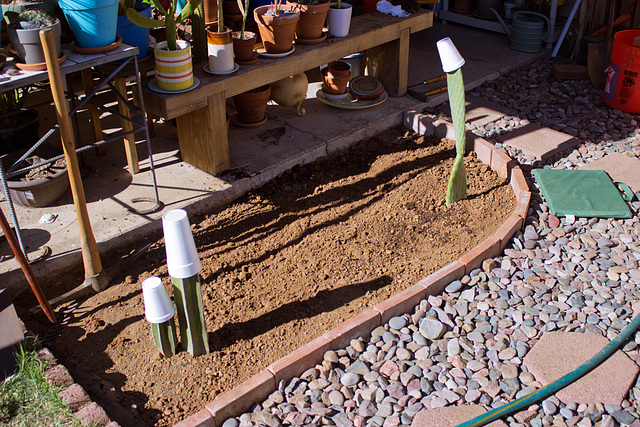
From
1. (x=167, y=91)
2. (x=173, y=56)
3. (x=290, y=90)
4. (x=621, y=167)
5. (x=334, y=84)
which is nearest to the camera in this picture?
(x=173, y=56)

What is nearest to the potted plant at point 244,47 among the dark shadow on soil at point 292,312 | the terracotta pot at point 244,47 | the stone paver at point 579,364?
the terracotta pot at point 244,47

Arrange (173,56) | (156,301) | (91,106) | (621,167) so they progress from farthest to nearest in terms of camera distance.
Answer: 1. (621,167)
2. (91,106)
3. (173,56)
4. (156,301)

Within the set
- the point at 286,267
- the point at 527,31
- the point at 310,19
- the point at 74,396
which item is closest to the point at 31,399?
the point at 74,396

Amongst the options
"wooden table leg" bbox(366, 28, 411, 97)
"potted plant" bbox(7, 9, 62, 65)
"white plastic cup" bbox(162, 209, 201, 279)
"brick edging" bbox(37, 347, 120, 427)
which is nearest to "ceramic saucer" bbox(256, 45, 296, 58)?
"wooden table leg" bbox(366, 28, 411, 97)

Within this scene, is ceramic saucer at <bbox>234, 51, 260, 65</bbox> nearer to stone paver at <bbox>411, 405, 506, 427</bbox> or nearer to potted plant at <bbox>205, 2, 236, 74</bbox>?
potted plant at <bbox>205, 2, 236, 74</bbox>

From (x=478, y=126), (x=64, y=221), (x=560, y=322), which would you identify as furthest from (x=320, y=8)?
(x=560, y=322)

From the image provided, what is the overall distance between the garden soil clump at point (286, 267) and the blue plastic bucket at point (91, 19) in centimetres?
129

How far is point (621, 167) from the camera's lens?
15.6ft

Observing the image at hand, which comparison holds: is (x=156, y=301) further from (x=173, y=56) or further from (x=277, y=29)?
(x=277, y=29)

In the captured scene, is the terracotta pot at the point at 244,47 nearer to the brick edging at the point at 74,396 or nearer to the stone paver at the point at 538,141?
the stone paver at the point at 538,141

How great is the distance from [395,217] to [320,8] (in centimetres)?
180

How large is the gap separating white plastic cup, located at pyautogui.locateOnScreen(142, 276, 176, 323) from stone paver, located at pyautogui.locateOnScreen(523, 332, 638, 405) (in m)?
1.79

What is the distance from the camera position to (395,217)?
4246 millimetres

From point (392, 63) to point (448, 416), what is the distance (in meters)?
3.73
